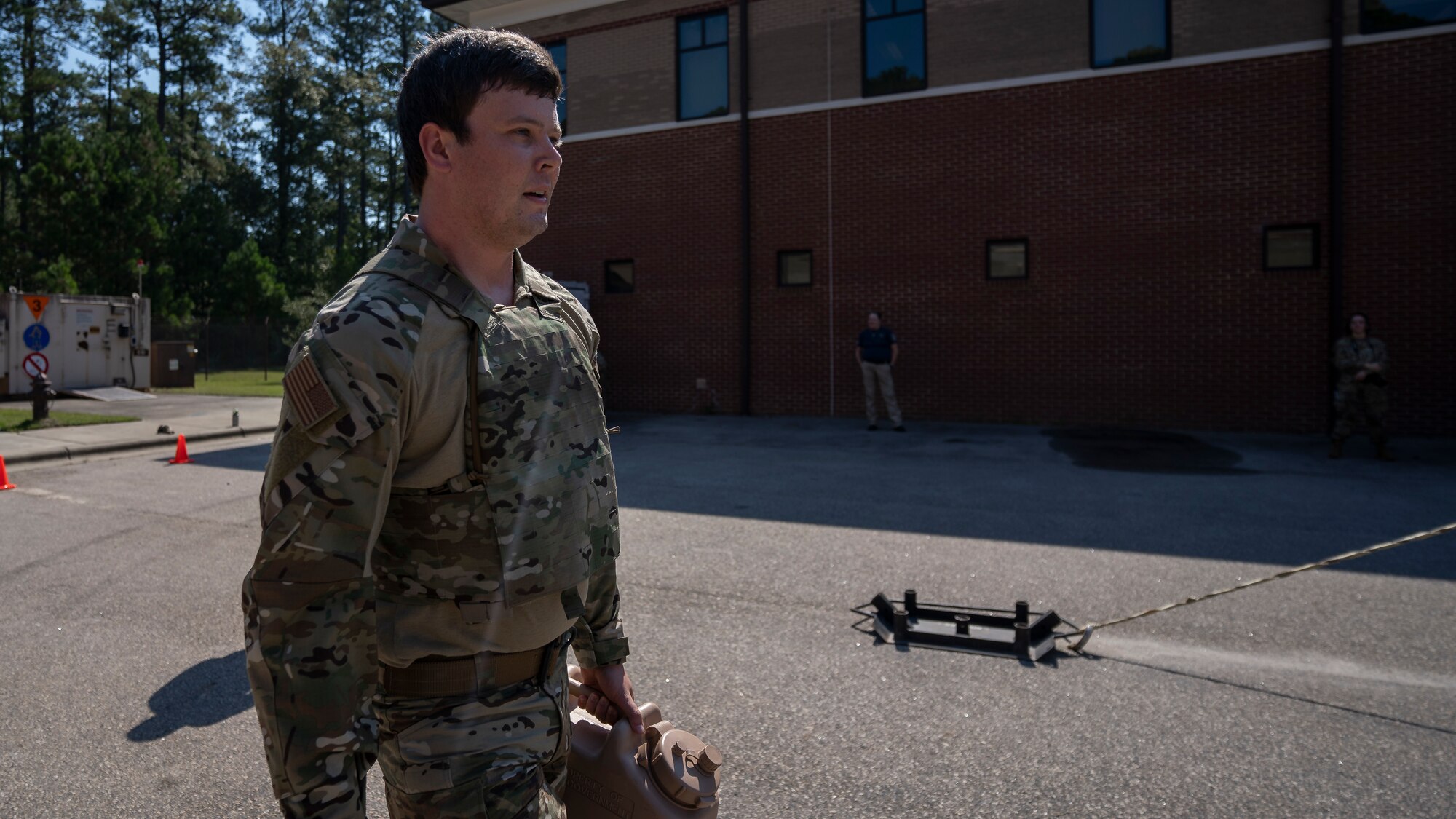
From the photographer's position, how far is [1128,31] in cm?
1500

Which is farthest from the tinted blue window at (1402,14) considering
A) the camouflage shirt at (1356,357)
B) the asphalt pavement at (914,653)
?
the asphalt pavement at (914,653)

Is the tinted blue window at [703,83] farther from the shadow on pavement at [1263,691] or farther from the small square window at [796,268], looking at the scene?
the shadow on pavement at [1263,691]

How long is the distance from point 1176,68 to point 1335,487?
784 cm

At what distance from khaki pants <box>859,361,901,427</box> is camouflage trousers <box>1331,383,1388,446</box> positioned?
592cm

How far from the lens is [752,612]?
5391mm

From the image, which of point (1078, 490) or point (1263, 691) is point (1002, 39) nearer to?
point (1078, 490)

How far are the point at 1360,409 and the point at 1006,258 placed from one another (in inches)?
219

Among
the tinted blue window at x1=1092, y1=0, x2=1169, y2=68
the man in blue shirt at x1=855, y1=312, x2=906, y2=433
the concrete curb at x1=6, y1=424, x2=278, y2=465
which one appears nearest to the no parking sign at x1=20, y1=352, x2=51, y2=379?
the concrete curb at x1=6, y1=424, x2=278, y2=465

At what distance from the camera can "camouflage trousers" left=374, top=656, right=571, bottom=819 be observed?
5.35 feet

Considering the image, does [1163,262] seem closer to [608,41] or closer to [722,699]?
[608,41]

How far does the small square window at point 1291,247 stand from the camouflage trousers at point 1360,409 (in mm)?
2769

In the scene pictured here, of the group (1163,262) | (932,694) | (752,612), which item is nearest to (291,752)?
(932,694)

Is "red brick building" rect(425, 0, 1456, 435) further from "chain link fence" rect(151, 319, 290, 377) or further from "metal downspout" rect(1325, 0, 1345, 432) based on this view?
"chain link fence" rect(151, 319, 290, 377)

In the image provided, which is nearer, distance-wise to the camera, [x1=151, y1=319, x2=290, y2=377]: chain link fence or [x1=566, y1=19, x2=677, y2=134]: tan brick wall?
[x1=566, y1=19, x2=677, y2=134]: tan brick wall
